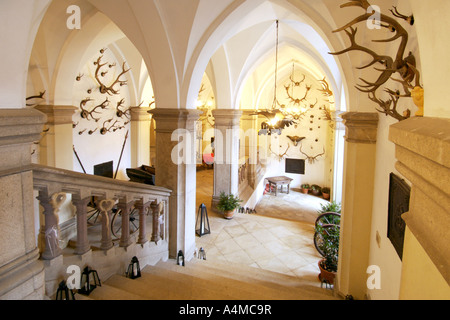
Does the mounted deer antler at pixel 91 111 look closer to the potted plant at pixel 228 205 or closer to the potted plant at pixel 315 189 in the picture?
the potted plant at pixel 228 205

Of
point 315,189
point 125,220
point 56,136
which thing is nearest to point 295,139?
point 315,189

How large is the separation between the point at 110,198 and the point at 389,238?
343 cm

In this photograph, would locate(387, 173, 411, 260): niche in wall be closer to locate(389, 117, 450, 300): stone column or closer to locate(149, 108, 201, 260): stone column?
locate(389, 117, 450, 300): stone column

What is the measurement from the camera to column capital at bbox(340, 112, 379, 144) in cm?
426

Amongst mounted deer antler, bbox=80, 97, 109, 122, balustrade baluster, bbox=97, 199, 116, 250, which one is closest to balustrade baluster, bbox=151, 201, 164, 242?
balustrade baluster, bbox=97, 199, 116, 250

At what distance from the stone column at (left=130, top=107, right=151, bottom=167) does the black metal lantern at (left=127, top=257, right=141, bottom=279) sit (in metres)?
6.83

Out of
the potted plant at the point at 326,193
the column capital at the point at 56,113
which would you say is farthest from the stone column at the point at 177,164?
the potted plant at the point at 326,193

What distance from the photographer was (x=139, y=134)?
1051cm

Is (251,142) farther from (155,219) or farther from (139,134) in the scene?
(155,219)

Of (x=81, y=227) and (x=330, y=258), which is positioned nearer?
(x=81, y=227)

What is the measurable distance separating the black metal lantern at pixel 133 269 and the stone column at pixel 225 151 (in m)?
5.60

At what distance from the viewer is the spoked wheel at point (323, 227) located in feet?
20.9

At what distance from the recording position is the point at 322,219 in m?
7.52

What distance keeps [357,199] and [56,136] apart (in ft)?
21.0
